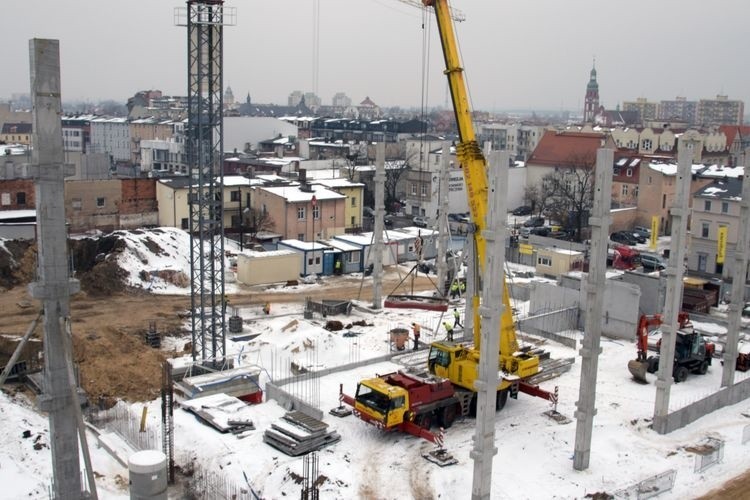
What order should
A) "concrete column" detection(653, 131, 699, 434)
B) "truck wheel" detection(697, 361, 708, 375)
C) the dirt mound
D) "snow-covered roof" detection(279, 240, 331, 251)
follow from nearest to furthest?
"concrete column" detection(653, 131, 699, 434), "truck wheel" detection(697, 361, 708, 375), the dirt mound, "snow-covered roof" detection(279, 240, 331, 251)

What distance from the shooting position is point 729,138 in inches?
3573

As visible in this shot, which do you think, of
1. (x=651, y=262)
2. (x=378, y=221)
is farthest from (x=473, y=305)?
(x=651, y=262)

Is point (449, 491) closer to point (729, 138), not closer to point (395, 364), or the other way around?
point (395, 364)

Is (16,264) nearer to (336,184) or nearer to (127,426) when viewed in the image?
(127,426)

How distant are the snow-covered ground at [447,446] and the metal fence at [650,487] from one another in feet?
0.70

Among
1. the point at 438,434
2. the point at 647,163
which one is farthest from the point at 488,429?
the point at 647,163

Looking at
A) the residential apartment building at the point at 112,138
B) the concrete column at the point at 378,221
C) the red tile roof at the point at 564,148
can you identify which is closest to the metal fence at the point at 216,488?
the concrete column at the point at 378,221

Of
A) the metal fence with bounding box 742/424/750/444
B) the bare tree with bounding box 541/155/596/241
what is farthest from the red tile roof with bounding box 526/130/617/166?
the metal fence with bounding box 742/424/750/444

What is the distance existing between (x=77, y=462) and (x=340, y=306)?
19629 mm

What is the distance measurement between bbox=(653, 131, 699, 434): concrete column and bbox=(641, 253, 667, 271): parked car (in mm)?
22026

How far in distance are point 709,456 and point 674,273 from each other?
4.54m

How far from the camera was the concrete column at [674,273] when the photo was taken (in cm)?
1842

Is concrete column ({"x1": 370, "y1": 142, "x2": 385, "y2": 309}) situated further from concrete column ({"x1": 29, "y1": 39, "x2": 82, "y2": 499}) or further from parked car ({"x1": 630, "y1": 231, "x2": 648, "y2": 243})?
parked car ({"x1": 630, "y1": 231, "x2": 648, "y2": 243})

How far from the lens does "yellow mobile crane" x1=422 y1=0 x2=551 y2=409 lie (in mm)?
20391
